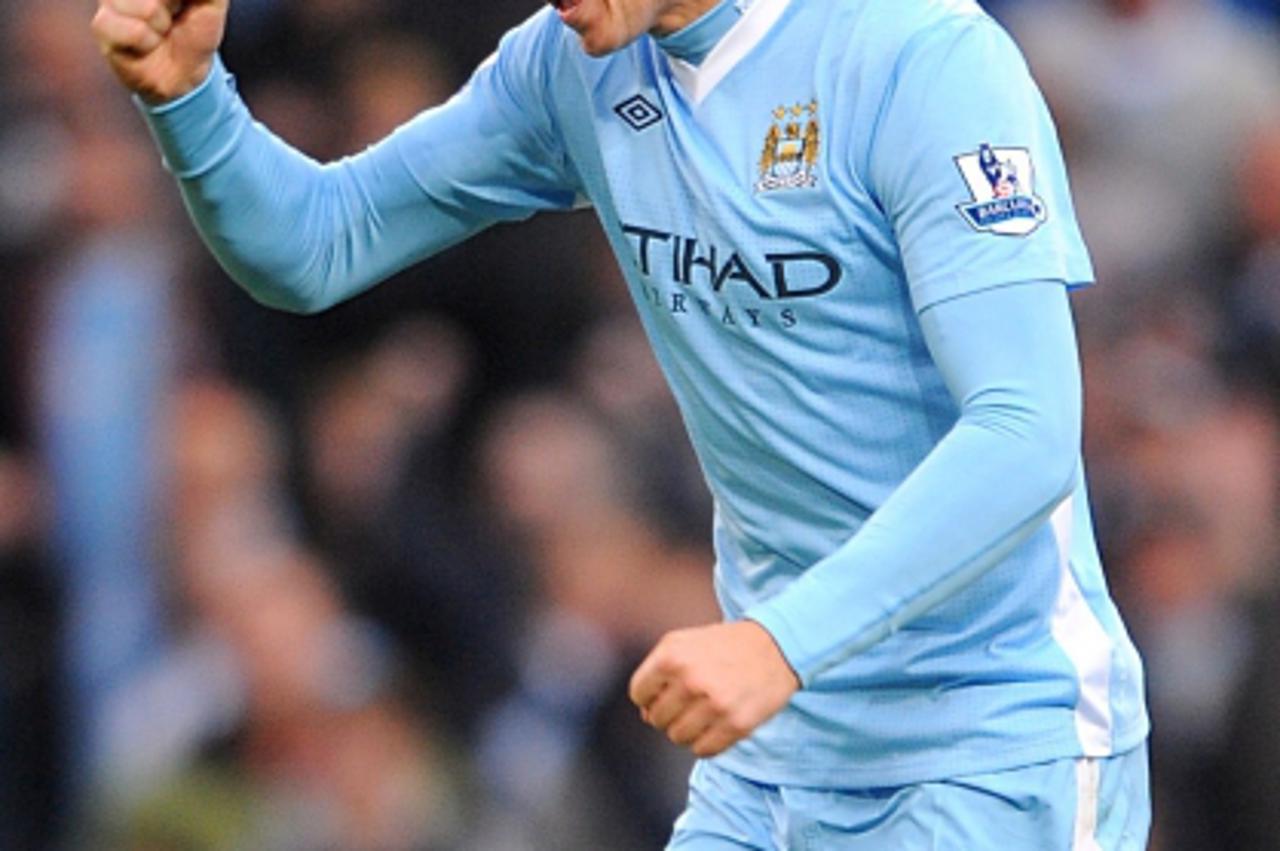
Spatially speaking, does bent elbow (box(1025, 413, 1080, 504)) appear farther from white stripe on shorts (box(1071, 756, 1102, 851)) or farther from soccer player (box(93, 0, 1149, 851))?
white stripe on shorts (box(1071, 756, 1102, 851))

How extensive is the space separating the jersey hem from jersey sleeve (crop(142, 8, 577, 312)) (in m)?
0.84

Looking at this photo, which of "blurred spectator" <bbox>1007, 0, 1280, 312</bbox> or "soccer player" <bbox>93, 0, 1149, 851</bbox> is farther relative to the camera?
"blurred spectator" <bbox>1007, 0, 1280, 312</bbox>

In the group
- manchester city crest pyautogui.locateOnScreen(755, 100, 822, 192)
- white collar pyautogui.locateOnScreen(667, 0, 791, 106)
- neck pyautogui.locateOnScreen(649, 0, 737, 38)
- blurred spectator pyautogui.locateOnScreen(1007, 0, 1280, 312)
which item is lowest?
blurred spectator pyautogui.locateOnScreen(1007, 0, 1280, 312)

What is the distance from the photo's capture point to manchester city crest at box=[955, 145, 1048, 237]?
2.82m

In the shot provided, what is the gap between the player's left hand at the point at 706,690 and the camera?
2.54 meters

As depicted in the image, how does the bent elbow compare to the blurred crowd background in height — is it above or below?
above

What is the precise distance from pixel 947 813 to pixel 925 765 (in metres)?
0.07

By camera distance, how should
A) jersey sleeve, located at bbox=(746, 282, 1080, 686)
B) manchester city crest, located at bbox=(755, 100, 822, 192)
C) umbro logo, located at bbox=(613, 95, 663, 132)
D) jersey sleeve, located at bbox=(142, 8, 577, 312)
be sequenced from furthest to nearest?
jersey sleeve, located at bbox=(142, 8, 577, 312) < umbro logo, located at bbox=(613, 95, 663, 132) < manchester city crest, located at bbox=(755, 100, 822, 192) < jersey sleeve, located at bbox=(746, 282, 1080, 686)

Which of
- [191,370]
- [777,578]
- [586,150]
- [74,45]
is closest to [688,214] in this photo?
[586,150]

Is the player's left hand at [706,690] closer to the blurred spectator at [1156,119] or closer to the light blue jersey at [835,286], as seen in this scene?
the light blue jersey at [835,286]

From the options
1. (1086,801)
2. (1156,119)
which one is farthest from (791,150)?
(1156,119)

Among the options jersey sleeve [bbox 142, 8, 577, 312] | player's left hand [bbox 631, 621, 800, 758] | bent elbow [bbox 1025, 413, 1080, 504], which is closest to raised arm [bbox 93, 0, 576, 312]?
jersey sleeve [bbox 142, 8, 577, 312]

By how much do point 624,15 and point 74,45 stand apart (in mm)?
4609

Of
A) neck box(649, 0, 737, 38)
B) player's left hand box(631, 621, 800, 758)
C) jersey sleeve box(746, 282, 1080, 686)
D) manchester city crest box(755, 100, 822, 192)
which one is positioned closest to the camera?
player's left hand box(631, 621, 800, 758)
